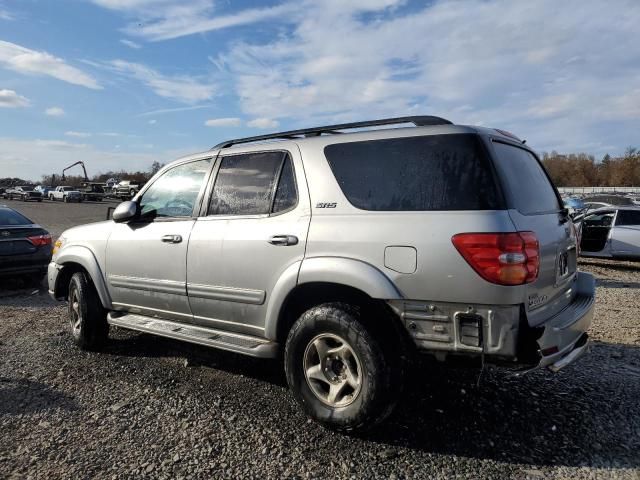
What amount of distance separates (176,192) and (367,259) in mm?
2185

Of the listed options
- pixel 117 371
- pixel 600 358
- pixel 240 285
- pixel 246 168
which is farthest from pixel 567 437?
pixel 117 371

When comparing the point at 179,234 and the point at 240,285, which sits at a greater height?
the point at 179,234

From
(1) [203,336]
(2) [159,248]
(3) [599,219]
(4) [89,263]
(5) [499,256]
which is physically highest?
(5) [499,256]

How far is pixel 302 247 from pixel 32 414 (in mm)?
Answer: 2309

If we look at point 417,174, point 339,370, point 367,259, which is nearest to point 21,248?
point 339,370

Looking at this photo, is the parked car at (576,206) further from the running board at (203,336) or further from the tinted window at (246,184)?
the running board at (203,336)

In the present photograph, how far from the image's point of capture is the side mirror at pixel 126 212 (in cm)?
440

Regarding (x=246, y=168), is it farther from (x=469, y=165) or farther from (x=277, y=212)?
(x=469, y=165)

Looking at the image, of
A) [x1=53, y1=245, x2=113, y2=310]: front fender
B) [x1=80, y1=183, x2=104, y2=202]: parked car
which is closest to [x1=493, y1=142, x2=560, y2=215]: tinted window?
[x1=53, y1=245, x2=113, y2=310]: front fender

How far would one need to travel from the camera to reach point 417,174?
3.02 meters

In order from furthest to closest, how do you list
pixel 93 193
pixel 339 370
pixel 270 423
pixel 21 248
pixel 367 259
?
pixel 93 193, pixel 21 248, pixel 270 423, pixel 339 370, pixel 367 259

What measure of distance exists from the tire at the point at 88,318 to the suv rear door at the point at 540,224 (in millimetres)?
3981

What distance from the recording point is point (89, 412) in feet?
11.6

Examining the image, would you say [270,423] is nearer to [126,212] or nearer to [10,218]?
[126,212]
